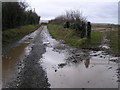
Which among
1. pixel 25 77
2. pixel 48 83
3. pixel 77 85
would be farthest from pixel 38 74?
pixel 77 85

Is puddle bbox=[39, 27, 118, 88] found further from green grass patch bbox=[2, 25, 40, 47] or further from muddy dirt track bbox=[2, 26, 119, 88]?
green grass patch bbox=[2, 25, 40, 47]

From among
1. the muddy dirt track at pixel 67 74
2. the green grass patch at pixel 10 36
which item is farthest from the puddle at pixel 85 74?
the green grass patch at pixel 10 36

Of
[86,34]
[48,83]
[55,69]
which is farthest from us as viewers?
[86,34]

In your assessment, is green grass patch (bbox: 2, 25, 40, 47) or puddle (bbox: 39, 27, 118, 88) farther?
green grass patch (bbox: 2, 25, 40, 47)

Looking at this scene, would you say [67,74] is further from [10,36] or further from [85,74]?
[10,36]

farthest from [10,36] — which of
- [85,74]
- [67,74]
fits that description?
[85,74]

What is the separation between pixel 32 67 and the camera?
41.2 feet

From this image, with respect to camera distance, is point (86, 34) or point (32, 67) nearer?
point (32, 67)

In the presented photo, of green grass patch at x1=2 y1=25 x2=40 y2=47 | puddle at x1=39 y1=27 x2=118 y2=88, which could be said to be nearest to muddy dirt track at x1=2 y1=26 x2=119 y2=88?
puddle at x1=39 y1=27 x2=118 y2=88

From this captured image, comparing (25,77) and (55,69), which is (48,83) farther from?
(55,69)

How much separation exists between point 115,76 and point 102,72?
0.98m

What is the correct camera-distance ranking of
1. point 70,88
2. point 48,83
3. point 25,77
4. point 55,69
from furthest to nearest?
1. point 55,69
2. point 25,77
3. point 48,83
4. point 70,88

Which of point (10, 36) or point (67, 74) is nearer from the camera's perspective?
point (67, 74)

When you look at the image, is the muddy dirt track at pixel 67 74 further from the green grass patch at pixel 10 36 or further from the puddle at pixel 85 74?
the green grass patch at pixel 10 36
